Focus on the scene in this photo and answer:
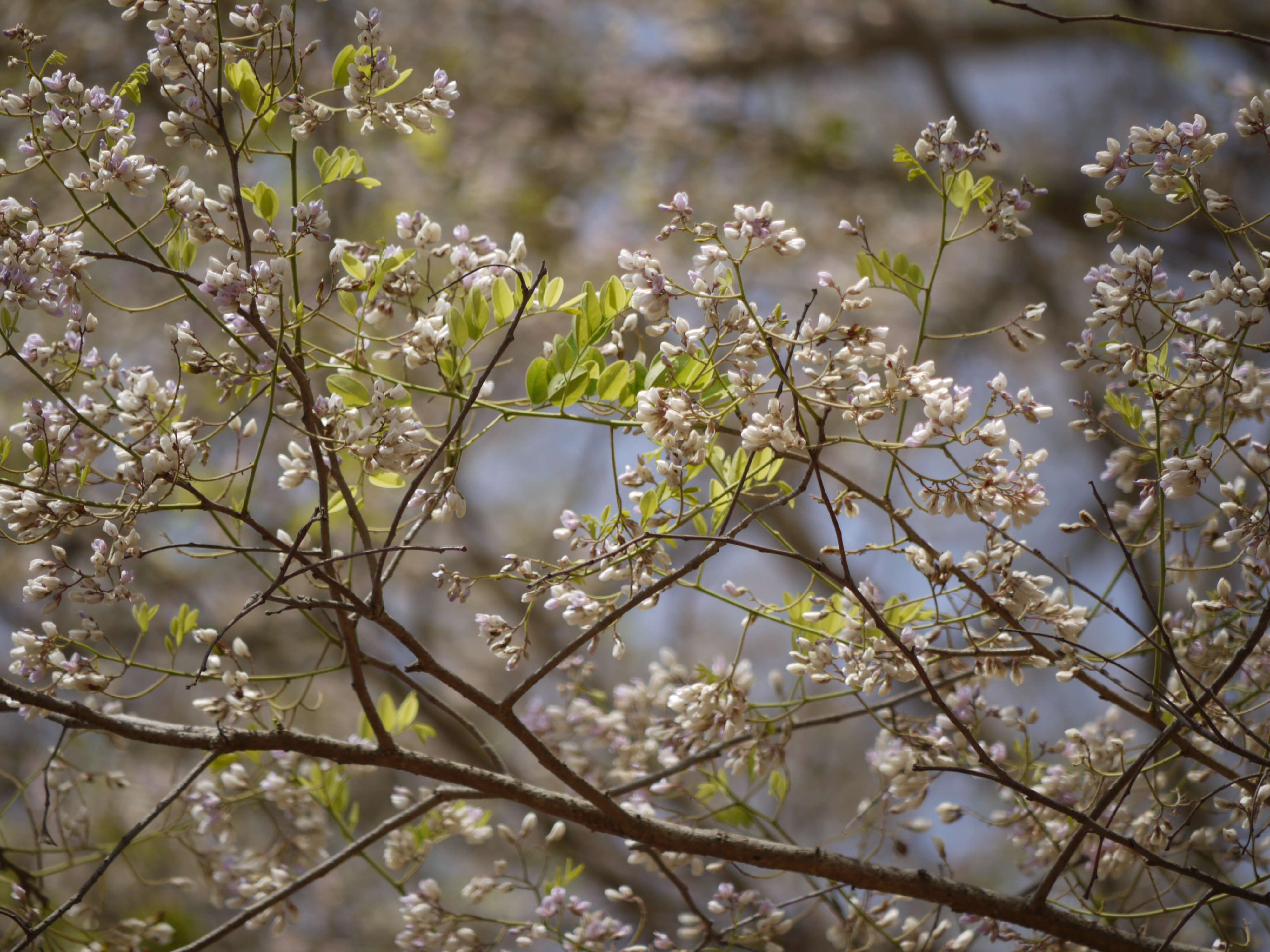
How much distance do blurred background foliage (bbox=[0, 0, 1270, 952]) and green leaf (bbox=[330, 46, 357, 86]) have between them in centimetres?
177

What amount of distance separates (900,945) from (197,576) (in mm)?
2297

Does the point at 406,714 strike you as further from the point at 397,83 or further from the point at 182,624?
the point at 397,83

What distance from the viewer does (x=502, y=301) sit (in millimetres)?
697

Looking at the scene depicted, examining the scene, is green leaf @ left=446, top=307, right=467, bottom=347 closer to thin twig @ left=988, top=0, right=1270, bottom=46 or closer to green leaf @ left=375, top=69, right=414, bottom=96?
green leaf @ left=375, top=69, right=414, bottom=96

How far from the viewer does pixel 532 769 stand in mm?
3268

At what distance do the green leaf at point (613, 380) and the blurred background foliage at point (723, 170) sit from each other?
1.85 m

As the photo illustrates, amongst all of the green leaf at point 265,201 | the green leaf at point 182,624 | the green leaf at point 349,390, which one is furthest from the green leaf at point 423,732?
the green leaf at point 265,201

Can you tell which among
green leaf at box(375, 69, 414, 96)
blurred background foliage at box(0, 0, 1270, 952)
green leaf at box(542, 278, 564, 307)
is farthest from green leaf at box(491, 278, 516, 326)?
blurred background foliage at box(0, 0, 1270, 952)

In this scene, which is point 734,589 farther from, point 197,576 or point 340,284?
point 197,576

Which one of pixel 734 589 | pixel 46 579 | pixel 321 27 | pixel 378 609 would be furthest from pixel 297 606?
pixel 321 27

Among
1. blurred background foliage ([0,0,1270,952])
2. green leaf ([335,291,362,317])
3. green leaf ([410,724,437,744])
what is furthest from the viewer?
blurred background foliage ([0,0,1270,952])

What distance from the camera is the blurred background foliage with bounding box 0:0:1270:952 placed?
2779 millimetres

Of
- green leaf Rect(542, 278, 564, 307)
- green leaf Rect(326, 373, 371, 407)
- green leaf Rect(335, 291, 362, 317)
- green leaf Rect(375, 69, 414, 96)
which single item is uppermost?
green leaf Rect(375, 69, 414, 96)

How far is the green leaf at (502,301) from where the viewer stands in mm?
688
